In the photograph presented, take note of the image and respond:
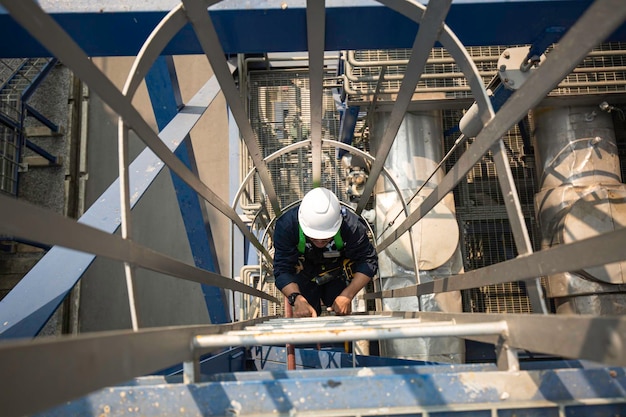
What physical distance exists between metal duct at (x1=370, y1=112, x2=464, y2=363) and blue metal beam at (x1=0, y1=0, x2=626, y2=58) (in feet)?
6.11

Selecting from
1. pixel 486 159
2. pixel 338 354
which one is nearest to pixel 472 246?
pixel 486 159

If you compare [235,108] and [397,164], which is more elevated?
[397,164]

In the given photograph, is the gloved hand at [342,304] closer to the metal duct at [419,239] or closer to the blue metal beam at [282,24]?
the metal duct at [419,239]

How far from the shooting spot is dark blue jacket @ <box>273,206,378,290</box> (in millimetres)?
3383

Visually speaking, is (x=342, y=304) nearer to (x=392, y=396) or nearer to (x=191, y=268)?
(x=191, y=268)

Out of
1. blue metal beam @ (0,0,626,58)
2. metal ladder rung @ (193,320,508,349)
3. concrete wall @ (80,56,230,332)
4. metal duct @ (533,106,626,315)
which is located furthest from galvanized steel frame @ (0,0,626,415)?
concrete wall @ (80,56,230,332)

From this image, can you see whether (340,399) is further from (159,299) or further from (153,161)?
(159,299)

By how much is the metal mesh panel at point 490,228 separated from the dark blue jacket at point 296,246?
226 cm

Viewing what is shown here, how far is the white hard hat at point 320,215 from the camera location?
122 inches

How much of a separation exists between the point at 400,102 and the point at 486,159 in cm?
405

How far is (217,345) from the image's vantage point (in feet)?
4.75

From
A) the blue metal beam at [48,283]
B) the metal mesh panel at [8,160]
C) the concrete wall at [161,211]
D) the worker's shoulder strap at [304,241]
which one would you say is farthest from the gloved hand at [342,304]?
the metal mesh panel at [8,160]

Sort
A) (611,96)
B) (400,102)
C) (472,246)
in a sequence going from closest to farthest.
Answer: (400,102) → (611,96) → (472,246)

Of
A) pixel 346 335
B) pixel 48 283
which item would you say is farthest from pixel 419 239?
pixel 346 335
